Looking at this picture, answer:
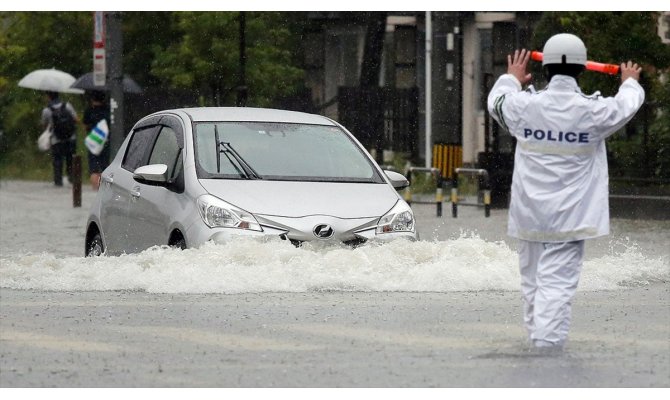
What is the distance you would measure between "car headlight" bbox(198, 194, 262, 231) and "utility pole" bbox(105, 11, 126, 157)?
427 inches

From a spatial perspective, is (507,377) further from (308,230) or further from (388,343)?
(308,230)

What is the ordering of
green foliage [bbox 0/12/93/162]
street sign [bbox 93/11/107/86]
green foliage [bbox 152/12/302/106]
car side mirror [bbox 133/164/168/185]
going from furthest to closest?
green foliage [bbox 0/12/93/162] → green foliage [bbox 152/12/302/106] → street sign [bbox 93/11/107/86] → car side mirror [bbox 133/164/168/185]

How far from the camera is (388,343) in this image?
30.5 ft

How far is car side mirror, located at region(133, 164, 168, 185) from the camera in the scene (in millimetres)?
12883

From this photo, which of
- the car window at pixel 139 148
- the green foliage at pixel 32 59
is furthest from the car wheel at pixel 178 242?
the green foliage at pixel 32 59

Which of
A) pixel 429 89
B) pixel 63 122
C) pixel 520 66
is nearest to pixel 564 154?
pixel 520 66

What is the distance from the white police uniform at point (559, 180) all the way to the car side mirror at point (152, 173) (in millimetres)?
4349

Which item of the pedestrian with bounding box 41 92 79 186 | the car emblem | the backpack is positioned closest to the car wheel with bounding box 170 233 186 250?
the car emblem

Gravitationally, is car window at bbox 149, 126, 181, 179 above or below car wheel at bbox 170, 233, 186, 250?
above

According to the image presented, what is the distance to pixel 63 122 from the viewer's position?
3241 cm

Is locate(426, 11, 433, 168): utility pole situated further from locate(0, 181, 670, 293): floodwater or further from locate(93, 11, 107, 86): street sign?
locate(0, 181, 670, 293): floodwater

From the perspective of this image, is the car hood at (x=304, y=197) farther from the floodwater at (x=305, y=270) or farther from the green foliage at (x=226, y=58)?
the green foliage at (x=226, y=58)

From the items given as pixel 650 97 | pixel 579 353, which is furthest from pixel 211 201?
pixel 650 97

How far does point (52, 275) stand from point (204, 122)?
172 centimetres
